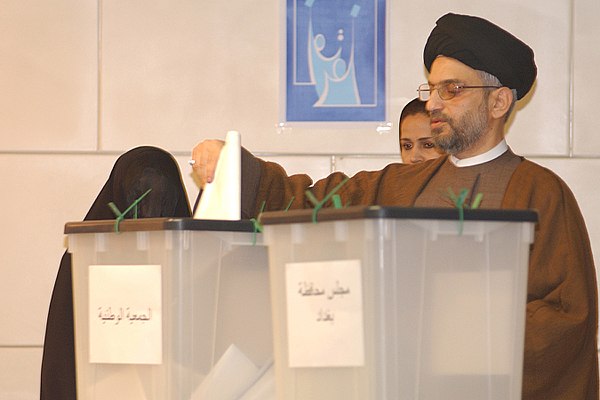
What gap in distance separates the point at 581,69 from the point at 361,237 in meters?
2.22

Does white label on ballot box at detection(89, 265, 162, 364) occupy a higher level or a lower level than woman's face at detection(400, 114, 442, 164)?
lower

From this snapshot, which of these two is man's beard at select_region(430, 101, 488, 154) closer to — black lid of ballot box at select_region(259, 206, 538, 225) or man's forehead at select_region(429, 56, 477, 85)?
man's forehead at select_region(429, 56, 477, 85)

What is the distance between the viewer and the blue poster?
11.1ft

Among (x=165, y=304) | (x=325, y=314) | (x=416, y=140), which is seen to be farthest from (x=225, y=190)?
(x=416, y=140)

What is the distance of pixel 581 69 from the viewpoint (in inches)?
135

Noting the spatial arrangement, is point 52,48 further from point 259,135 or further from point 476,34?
point 476,34

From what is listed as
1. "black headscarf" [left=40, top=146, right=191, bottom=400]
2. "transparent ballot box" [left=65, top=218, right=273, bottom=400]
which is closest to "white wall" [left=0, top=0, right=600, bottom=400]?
"black headscarf" [left=40, top=146, right=191, bottom=400]

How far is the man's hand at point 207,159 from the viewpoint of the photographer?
2.00 meters

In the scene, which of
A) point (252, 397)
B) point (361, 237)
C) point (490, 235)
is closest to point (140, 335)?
point (252, 397)

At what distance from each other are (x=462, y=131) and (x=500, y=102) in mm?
143

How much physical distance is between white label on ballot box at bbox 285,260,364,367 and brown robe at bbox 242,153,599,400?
806mm

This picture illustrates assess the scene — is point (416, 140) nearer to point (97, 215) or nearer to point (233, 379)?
point (97, 215)

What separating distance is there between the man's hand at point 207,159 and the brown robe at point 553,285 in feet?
1.03

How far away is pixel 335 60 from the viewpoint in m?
3.39
